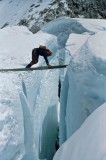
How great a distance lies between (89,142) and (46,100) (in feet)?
17.6

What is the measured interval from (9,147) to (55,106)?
168 inches

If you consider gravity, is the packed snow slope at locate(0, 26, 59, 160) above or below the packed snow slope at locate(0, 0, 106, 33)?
above

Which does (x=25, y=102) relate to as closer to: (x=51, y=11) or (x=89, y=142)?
(x=89, y=142)

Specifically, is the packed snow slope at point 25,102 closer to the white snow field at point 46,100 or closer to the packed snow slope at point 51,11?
the white snow field at point 46,100

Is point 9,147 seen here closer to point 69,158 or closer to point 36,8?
point 69,158

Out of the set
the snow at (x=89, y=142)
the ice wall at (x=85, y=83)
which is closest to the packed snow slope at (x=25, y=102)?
the ice wall at (x=85, y=83)

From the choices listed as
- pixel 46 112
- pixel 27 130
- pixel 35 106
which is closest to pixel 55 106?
pixel 46 112

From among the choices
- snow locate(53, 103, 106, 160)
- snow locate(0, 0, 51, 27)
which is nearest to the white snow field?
snow locate(53, 103, 106, 160)

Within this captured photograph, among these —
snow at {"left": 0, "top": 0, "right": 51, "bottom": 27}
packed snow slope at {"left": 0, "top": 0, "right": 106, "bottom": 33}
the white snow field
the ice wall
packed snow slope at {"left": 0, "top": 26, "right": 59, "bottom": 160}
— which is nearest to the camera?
the white snow field

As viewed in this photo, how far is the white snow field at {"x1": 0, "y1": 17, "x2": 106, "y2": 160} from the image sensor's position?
16.9 feet

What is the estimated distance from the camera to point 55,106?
30.9ft

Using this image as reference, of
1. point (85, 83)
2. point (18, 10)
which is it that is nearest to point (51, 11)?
point (18, 10)

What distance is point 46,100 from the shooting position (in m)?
8.42

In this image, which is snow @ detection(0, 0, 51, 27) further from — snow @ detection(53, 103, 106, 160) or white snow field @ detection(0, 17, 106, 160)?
snow @ detection(53, 103, 106, 160)
